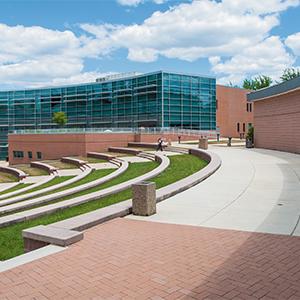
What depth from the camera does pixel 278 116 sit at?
88.7 feet

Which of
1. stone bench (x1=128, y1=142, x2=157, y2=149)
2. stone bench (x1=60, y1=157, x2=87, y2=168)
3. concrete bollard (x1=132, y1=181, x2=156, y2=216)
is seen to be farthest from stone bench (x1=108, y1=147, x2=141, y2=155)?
concrete bollard (x1=132, y1=181, x2=156, y2=216)

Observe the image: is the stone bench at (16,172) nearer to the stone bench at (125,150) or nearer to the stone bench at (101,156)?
the stone bench at (101,156)

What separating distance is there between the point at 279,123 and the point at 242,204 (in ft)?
61.8

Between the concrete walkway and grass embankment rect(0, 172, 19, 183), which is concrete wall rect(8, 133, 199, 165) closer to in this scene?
grass embankment rect(0, 172, 19, 183)

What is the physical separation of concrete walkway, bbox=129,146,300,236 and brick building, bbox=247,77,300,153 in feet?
33.2

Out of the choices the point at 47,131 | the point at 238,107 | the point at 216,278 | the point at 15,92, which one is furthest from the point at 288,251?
the point at 15,92

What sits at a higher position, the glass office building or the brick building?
the glass office building

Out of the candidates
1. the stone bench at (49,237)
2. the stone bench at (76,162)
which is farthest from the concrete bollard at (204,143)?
the stone bench at (49,237)

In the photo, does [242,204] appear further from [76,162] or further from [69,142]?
[69,142]

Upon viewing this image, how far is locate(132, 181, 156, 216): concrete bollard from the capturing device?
8.78 meters

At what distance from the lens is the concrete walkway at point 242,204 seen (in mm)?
7863

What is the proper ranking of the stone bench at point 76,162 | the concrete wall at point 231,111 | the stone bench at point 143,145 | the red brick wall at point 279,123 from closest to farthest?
the red brick wall at point 279,123
the stone bench at point 76,162
the stone bench at point 143,145
the concrete wall at point 231,111

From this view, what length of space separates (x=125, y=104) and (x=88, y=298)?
60246 mm

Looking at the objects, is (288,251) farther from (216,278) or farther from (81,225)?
(81,225)
